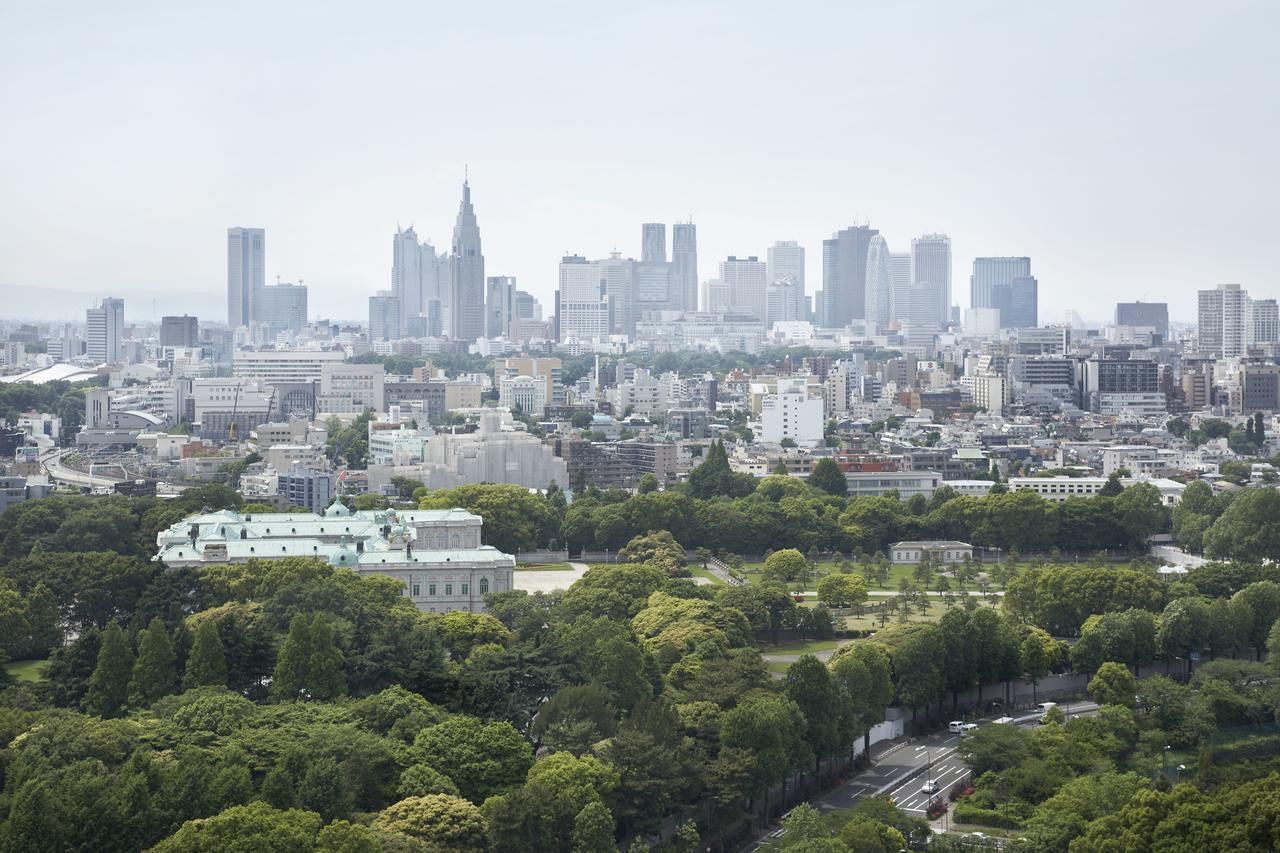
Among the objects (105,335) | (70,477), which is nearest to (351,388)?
(70,477)

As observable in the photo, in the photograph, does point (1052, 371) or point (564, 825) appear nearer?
point (564, 825)

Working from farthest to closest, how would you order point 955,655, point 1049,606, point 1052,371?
point 1052,371 < point 1049,606 < point 955,655

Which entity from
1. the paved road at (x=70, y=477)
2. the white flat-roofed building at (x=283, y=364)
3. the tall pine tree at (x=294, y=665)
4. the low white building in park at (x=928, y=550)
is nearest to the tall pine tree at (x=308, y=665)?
the tall pine tree at (x=294, y=665)

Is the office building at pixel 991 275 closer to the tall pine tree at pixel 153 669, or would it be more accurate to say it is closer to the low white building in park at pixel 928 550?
the low white building in park at pixel 928 550

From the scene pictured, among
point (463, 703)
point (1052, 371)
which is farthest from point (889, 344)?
point (463, 703)

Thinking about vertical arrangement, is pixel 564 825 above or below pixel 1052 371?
below

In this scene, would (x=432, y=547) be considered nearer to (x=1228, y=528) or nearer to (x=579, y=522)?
(x=579, y=522)

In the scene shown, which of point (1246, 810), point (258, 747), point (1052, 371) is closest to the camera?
point (1246, 810)
